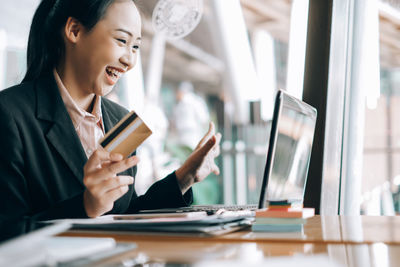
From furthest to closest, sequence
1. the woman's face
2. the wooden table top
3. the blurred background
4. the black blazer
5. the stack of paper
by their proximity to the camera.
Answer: the blurred background < the woman's face < the black blazer < the stack of paper < the wooden table top

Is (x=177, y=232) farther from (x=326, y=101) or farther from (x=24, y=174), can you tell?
(x=326, y=101)

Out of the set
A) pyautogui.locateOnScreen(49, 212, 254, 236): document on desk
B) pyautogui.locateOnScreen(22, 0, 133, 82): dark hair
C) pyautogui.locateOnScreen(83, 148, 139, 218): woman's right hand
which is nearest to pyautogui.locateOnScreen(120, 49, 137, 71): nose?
pyautogui.locateOnScreen(22, 0, 133, 82): dark hair

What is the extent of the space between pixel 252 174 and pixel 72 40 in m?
3.56

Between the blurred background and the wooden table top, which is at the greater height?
the blurred background

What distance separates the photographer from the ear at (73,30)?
1321 mm

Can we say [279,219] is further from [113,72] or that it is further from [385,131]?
[385,131]

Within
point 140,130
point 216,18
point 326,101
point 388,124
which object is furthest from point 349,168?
point 216,18

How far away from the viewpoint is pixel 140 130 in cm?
83

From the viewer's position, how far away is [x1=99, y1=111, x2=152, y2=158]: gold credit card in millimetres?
811

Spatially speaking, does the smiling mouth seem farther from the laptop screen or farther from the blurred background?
the laptop screen

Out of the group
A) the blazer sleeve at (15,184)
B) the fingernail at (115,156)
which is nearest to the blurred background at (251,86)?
the blazer sleeve at (15,184)

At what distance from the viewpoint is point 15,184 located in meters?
1.08

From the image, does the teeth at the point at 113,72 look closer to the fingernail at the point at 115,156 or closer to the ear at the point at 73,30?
the ear at the point at 73,30

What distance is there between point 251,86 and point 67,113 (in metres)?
3.93
